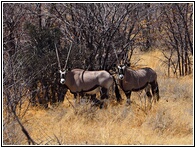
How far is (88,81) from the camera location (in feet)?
26.5

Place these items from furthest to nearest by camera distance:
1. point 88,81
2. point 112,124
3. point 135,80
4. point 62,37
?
point 62,37, point 135,80, point 88,81, point 112,124

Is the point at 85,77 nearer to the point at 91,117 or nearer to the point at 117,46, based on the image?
the point at 91,117

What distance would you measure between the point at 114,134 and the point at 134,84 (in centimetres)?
257

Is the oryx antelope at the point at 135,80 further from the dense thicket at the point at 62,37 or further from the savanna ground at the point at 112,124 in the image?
the dense thicket at the point at 62,37

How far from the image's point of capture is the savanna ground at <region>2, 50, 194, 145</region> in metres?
5.95

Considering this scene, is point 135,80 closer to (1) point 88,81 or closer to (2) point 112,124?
(1) point 88,81

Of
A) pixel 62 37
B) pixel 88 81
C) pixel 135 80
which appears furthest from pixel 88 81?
pixel 62 37

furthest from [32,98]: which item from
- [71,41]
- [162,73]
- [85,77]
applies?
[162,73]

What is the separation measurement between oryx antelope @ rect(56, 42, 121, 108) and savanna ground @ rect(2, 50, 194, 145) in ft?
1.24

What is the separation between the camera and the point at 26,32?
8797 mm

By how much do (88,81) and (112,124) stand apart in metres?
1.56

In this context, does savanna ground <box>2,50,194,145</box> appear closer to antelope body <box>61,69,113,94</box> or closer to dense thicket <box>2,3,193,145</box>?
antelope body <box>61,69,113,94</box>

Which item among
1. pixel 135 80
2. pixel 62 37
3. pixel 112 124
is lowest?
pixel 112 124

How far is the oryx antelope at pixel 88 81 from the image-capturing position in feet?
26.3
